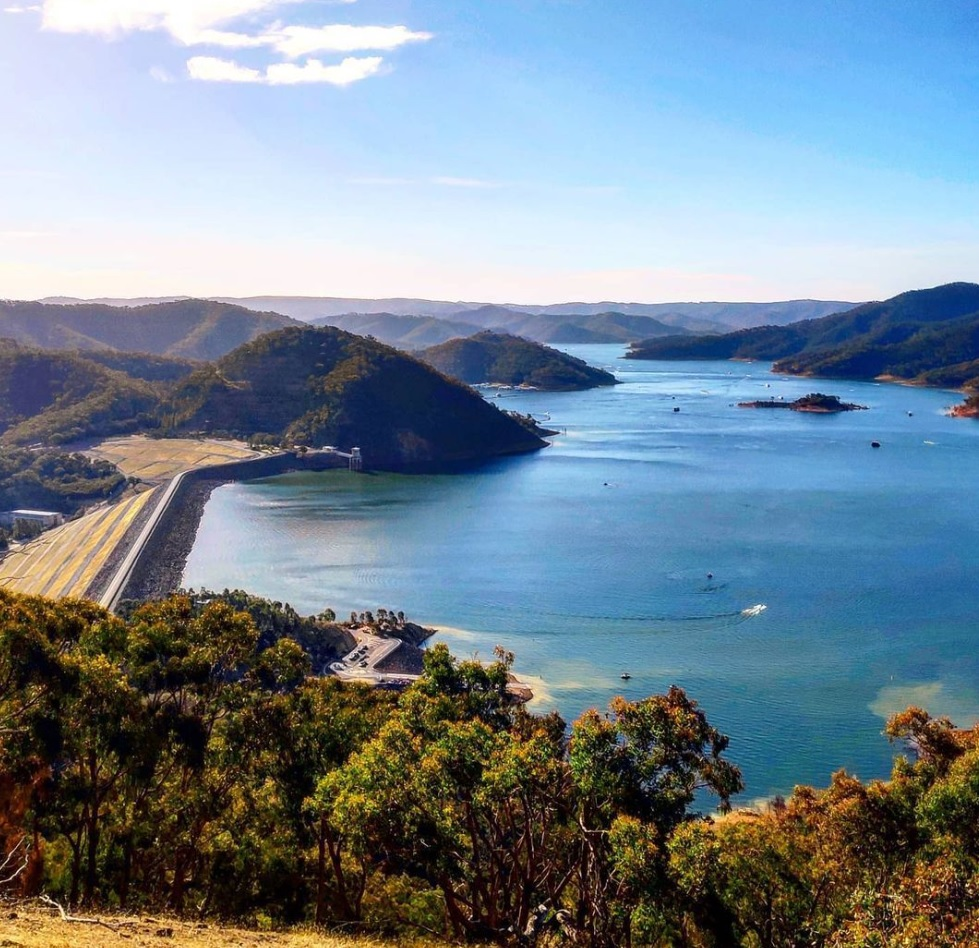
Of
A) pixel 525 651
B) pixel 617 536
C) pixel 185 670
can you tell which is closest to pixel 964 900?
pixel 185 670

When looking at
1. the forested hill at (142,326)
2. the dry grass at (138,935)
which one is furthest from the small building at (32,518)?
the forested hill at (142,326)

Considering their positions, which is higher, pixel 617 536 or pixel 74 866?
pixel 74 866

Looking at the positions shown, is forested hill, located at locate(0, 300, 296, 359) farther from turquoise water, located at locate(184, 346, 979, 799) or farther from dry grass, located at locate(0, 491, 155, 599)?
dry grass, located at locate(0, 491, 155, 599)

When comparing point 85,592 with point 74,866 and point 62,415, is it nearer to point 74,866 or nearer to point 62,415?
point 74,866

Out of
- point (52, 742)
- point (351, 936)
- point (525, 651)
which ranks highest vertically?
point (52, 742)

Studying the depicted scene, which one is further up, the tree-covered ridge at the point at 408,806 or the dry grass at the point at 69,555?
the tree-covered ridge at the point at 408,806

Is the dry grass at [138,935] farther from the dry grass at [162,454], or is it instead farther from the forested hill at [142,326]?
the forested hill at [142,326]

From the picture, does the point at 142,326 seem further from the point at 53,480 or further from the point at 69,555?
the point at 69,555
